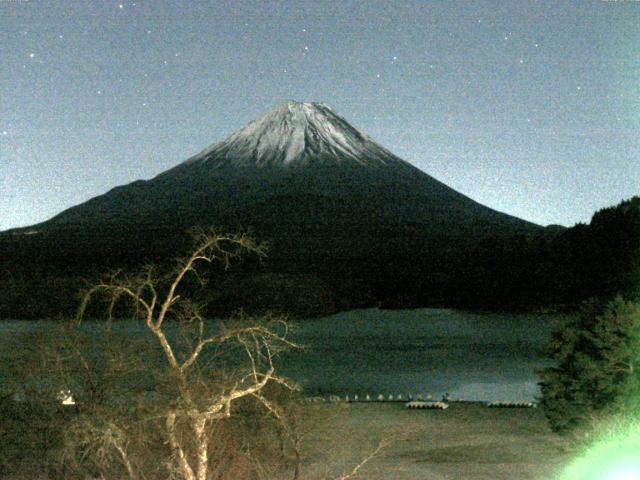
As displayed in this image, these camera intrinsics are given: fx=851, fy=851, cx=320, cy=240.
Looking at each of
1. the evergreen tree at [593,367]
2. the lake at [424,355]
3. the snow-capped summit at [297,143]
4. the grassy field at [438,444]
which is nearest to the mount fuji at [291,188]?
the snow-capped summit at [297,143]

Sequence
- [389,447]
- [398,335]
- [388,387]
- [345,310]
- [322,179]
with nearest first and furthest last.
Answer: [389,447] → [388,387] → [398,335] → [345,310] → [322,179]

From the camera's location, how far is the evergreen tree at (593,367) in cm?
1343

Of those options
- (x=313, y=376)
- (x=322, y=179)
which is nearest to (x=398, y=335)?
(x=313, y=376)

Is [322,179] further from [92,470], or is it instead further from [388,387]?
[92,470]

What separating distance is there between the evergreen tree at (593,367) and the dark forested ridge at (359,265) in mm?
29059

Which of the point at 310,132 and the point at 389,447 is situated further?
the point at 310,132

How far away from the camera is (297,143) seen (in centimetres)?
11025

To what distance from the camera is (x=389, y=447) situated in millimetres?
14633

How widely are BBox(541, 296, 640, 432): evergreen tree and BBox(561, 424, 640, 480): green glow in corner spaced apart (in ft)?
5.64

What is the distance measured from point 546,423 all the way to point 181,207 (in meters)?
78.5

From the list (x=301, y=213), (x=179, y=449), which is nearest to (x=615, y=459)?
(x=179, y=449)

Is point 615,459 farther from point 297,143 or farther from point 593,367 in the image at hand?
point 297,143

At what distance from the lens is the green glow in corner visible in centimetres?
993

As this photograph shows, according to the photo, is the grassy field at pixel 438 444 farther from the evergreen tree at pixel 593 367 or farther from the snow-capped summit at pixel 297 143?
the snow-capped summit at pixel 297 143
